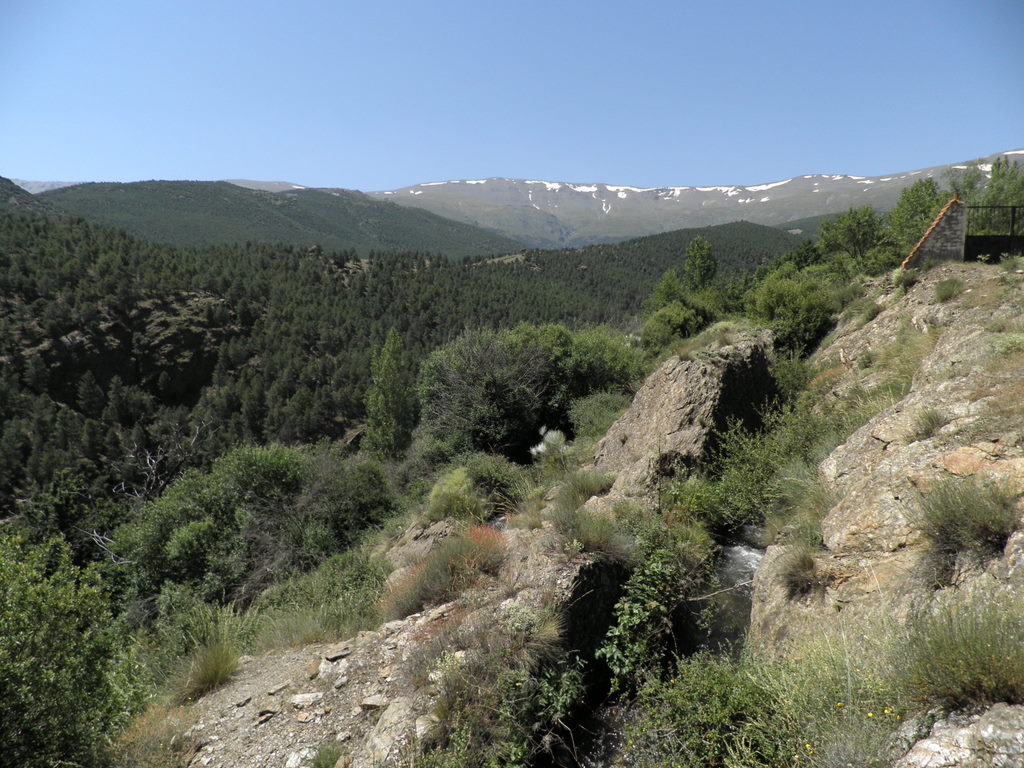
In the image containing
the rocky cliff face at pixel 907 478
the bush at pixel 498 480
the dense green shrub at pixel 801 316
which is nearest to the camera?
the rocky cliff face at pixel 907 478

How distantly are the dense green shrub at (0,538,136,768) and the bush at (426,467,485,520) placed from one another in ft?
21.5

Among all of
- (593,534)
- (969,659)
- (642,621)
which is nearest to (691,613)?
(642,621)

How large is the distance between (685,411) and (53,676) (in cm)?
894

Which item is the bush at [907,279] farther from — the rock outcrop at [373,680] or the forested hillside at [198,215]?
the forested hillside at [198,215]

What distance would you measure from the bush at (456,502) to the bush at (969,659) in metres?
8.10

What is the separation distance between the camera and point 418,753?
13.6 ft

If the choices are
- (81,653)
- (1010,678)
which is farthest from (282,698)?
(1010,678)

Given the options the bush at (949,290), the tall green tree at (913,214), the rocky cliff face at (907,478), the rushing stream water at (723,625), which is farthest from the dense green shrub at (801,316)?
the tall green tree at (913,214)

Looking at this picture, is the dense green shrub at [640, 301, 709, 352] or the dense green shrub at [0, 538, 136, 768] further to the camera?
the dense green shrub at [640, 301, 709, 352]

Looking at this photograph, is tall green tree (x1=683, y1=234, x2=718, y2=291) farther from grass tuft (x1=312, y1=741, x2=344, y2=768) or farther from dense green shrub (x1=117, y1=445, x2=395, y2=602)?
grass tuft (x1=312, y1=741, x2=344, y2=768)

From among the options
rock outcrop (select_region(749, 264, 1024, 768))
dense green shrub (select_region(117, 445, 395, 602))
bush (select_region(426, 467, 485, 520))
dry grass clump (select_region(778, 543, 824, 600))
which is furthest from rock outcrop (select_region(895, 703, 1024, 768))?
dense green shrub (select_region(117, 445, 395, 602))

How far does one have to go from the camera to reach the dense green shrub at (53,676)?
11.8 feet

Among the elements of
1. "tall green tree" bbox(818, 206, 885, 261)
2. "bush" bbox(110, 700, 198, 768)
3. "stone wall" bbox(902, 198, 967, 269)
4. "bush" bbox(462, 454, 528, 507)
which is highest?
"tall green tree" bbox(818, 206, 885, 261)

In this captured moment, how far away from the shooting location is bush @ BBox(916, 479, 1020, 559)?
12.0 ft
